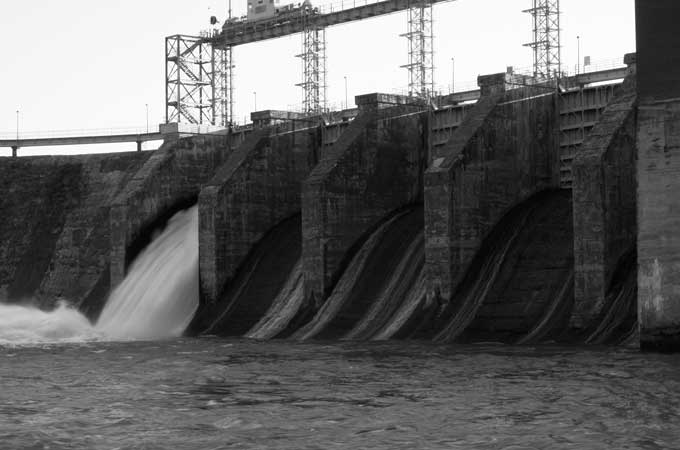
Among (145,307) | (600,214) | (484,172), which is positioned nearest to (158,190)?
(145,307)

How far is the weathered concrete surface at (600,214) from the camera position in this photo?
36.9 meters

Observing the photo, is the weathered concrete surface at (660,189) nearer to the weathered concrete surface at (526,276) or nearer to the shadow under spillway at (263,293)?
the weathered concrete surface at (526,276)

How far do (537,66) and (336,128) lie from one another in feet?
29.4

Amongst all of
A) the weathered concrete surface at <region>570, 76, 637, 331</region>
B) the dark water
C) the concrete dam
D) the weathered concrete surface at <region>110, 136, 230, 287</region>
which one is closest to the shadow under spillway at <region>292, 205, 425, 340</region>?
the concrete dam

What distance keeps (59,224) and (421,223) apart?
76.3 feet

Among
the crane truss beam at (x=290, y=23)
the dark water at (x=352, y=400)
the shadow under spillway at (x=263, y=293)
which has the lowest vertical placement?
the dark water at (x=352, y=400)

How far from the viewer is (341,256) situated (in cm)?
4791

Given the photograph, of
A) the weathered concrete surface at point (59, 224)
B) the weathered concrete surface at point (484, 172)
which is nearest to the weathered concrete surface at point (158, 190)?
the weathered concrete surface at point (59, 224)

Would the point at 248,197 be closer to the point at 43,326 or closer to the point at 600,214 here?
the point at 43,326

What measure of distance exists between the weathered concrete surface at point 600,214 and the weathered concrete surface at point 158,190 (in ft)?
79.6

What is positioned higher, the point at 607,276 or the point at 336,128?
the point at 336,128

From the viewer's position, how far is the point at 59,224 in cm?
6356

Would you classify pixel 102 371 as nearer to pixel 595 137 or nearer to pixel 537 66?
pixel 595 137

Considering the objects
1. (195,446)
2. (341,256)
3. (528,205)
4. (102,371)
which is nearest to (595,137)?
(528,205)
